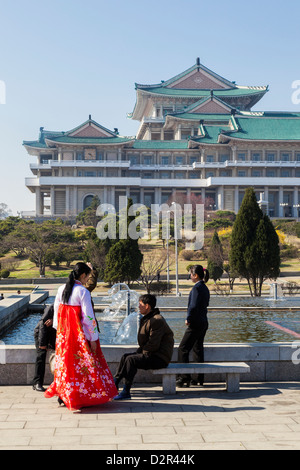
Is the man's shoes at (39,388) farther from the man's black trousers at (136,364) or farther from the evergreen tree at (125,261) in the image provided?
the evergreen tree at (125,261)

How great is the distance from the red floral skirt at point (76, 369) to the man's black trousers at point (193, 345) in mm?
1258

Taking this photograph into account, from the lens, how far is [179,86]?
253 ft

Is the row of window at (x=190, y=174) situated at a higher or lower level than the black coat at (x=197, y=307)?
higher

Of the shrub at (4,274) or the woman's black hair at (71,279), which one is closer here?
the woman's black hair at (71,279)

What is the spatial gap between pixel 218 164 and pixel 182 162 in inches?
183

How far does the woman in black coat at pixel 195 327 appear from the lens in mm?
7235

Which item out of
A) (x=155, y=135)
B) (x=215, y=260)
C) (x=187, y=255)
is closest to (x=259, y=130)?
(x=155, y=135)

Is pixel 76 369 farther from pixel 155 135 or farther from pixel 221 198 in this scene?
pixel 155 135

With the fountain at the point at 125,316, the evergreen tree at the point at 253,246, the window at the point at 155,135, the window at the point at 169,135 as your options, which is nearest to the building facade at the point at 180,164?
the window at the point at 169,135

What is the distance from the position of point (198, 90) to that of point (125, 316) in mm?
65721

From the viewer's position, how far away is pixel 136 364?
6672 mm

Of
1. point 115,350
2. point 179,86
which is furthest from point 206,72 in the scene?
point 115,350

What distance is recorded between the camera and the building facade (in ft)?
210

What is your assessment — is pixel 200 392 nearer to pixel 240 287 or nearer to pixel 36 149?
pixel 240 287
